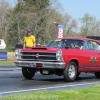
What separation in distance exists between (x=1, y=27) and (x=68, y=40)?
58491mm

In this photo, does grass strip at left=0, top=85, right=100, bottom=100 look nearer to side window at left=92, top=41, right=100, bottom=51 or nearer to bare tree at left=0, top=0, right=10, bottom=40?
side window at left=92, top=41, right=100, bottom=51

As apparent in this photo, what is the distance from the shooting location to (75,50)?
13.3 meters

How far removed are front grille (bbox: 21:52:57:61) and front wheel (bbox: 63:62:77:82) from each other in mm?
663

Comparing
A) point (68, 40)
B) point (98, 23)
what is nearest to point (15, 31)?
point (98, 23)

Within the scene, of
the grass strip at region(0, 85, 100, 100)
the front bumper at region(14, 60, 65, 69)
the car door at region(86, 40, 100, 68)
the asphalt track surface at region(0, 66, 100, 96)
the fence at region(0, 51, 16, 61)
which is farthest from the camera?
the fence at region(0, 51, 16, 61)

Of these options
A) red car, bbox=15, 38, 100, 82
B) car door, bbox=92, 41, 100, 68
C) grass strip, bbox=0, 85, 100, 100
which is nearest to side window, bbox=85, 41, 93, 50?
red car, bbox=15, 38, 100, 82

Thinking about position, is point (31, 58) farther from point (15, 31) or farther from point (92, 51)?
point (15, 31)

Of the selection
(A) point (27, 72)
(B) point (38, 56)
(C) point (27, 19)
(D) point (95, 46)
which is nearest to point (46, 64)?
(B) point (38, 56)

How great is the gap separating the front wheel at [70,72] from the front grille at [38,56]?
0.66 meters

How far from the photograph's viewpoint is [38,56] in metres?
12.7

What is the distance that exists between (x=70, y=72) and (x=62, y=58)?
80 cm

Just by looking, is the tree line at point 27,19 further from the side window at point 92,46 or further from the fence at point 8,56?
the side window at point 92,46

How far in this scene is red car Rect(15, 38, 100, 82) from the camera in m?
12.5

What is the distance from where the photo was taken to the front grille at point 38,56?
12.5 metres
